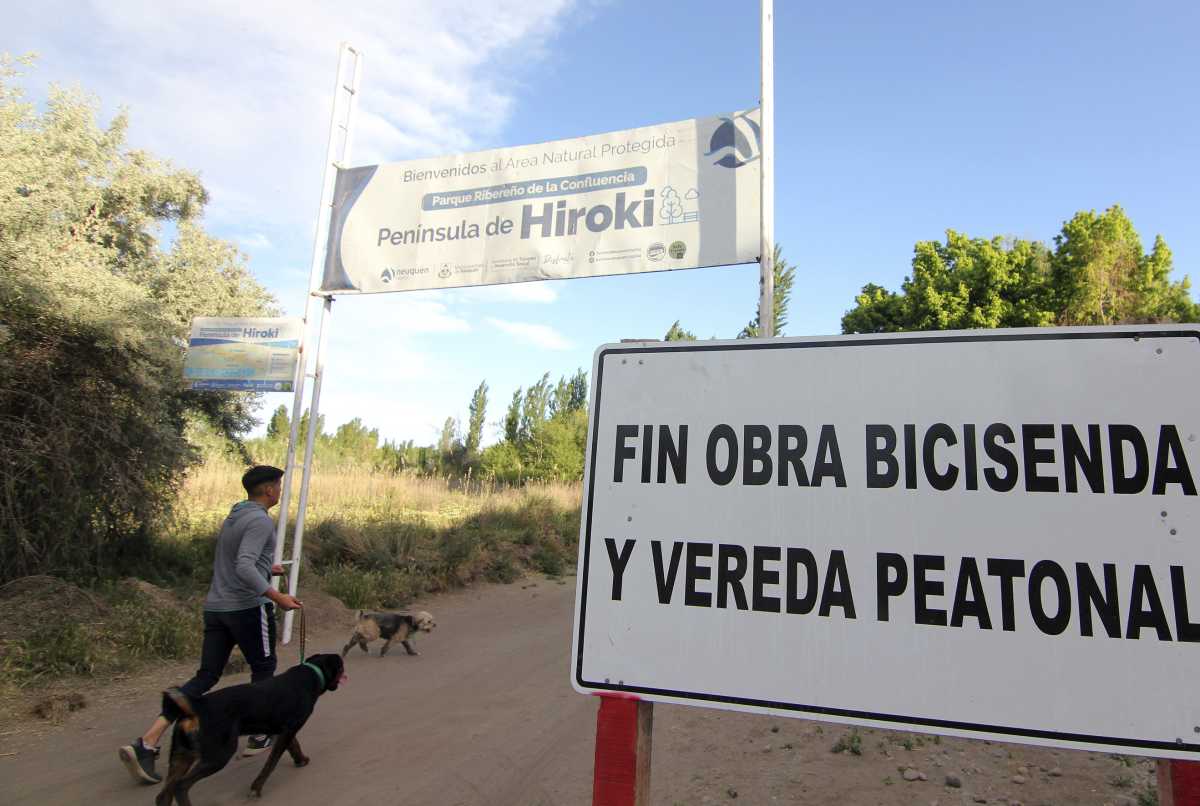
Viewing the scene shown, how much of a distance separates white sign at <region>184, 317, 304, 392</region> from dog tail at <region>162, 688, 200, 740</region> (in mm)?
3962

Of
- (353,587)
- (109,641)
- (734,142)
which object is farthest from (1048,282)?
(109,641)

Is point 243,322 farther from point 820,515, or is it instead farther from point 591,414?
point 820,515

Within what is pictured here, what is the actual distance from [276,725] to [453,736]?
4.40ft

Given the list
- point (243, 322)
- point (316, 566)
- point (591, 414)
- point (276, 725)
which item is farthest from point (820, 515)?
point (316, 566)

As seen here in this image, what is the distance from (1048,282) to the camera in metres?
26.3

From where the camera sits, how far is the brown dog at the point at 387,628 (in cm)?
697

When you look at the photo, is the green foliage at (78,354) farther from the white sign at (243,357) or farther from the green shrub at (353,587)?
the green shrub at (353,587)

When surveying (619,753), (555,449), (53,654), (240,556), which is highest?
(555,449)

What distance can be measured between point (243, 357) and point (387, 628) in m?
3.17

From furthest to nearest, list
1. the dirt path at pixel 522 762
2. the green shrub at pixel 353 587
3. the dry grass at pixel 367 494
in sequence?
the dry grass at pixel 367 494
the green shrub at pixel 353 587
the dirt path at pixel 522 762

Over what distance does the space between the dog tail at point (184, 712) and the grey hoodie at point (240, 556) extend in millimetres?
833

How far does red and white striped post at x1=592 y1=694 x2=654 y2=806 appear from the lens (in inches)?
63.9

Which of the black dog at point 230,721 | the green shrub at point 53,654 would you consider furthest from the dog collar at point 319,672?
the green shrub at point 53,654

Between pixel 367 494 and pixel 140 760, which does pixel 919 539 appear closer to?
pixel 140 760
